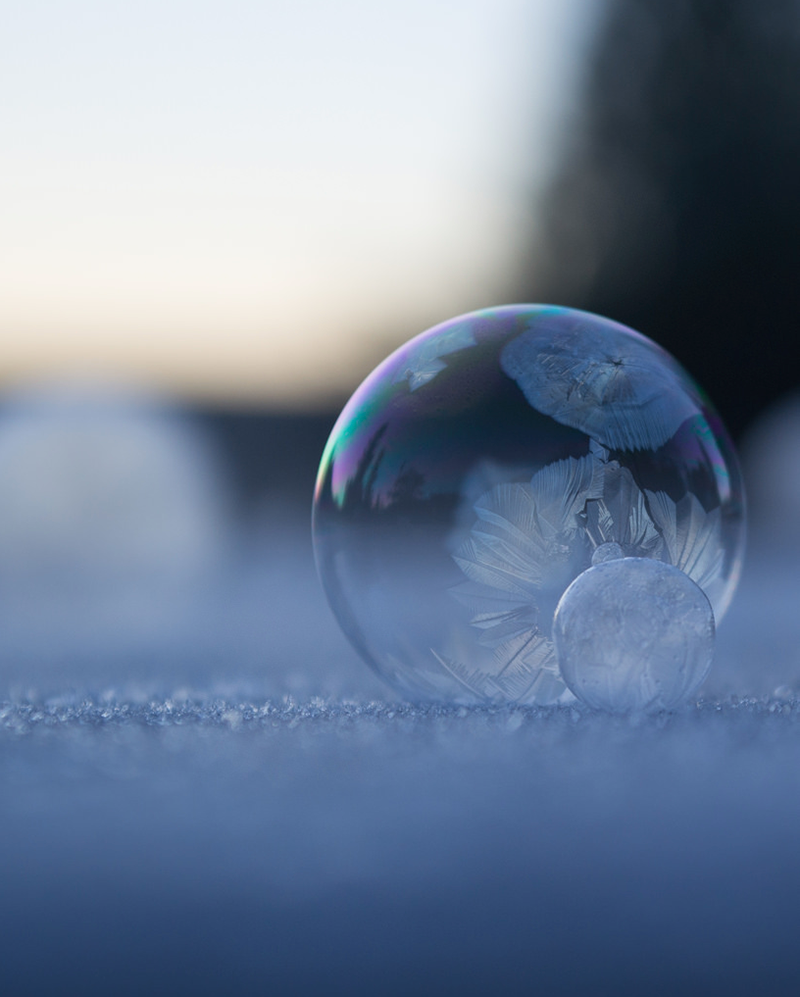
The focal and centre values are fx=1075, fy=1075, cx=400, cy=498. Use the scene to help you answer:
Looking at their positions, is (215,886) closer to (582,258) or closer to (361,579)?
(361,579)

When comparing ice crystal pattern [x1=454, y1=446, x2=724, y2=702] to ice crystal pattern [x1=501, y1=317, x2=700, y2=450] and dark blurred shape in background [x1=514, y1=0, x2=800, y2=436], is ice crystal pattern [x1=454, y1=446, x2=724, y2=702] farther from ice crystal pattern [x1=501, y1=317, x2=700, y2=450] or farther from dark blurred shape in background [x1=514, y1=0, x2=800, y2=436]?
dark blurred shape in background [x1=514, y1=0, x2=800, y2=436]

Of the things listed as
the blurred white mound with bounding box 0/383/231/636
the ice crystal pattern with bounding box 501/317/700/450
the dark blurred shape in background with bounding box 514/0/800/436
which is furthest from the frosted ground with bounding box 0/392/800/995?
the dark blurred shape in background with bounding box 514/0/800/436

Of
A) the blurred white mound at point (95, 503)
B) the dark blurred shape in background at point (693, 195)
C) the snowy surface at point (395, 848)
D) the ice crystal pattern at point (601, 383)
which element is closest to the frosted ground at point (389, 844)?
the snowy surface at point (395, 848)

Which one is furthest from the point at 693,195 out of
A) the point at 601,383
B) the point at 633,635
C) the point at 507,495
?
the point at 633,635

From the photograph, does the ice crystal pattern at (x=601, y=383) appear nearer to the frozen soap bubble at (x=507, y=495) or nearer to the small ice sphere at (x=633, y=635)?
the frozen soap bubble at (x=507, y=495)

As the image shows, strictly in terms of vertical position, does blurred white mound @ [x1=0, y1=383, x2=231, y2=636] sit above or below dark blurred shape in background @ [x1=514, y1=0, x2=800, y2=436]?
below

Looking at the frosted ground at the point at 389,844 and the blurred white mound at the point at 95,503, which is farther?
the blurred white mound at the point at 95,503

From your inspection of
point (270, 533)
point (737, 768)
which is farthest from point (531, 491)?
point (270, 533)
